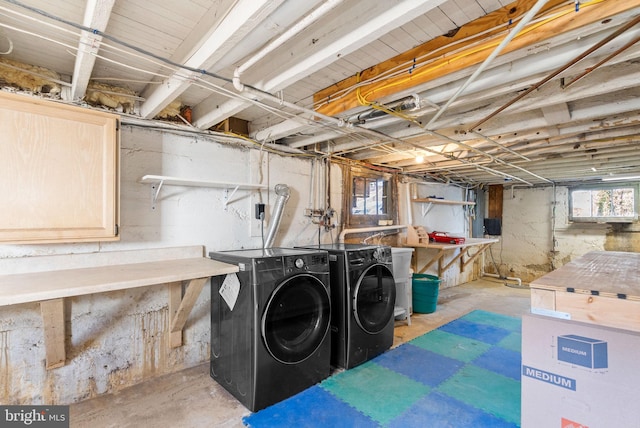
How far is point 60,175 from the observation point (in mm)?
1685

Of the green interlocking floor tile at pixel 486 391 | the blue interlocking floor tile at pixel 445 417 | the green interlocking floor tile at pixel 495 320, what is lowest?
the green interlocking floor tile at pixel 495 320

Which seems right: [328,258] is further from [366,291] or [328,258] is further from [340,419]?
[340,419]

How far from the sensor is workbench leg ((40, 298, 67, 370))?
1.74 m

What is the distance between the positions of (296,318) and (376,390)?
0.80 m

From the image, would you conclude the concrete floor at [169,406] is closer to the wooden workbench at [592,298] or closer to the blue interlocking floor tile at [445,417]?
the blue interlocking floor tile at [445,417]

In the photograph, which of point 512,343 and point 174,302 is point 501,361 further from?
point 174,302

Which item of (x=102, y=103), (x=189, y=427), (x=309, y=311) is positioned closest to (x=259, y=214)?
(x=309, y=311)

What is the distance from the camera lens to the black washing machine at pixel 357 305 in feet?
8.34

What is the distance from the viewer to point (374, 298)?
2.79 metres

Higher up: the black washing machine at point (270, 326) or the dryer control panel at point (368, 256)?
the dryer control panel at point (368, 256)

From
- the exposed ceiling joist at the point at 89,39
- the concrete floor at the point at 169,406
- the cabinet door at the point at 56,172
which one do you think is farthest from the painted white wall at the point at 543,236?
the exposed ceiling joist at the point at 89,39

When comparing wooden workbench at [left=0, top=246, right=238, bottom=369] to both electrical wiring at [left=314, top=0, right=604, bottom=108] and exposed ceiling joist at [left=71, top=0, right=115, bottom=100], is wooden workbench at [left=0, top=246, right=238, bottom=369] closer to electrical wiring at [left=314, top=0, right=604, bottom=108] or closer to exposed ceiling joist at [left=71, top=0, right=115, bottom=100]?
exposed ceiling joist at [left=71, top=0, right=115, bottom=100]

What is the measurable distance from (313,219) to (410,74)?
2080 mm

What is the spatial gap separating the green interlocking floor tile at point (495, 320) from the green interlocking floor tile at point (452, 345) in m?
0.69
